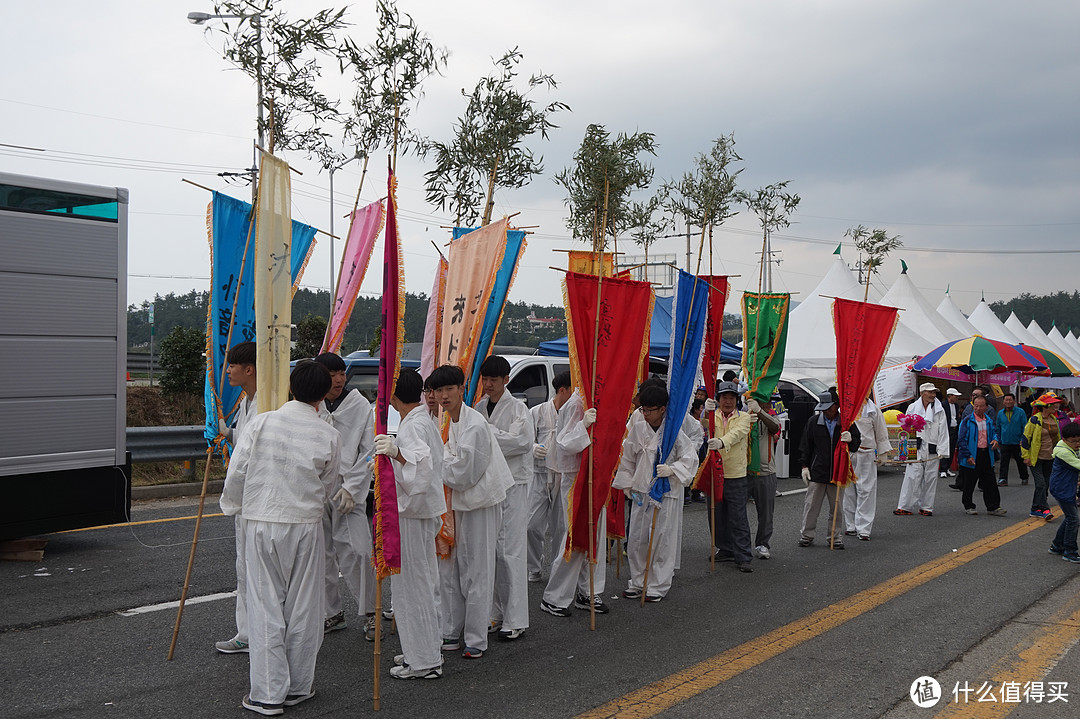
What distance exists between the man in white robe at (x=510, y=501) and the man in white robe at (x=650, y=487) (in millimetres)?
1021

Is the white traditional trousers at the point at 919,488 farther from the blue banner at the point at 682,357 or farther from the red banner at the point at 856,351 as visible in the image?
the blue banner at the point at 682,357

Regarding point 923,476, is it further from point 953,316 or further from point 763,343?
point 953,316

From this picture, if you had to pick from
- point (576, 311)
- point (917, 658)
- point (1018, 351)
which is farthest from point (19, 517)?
point (1018, 351)

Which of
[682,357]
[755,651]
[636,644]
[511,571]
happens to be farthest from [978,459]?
[511,571]

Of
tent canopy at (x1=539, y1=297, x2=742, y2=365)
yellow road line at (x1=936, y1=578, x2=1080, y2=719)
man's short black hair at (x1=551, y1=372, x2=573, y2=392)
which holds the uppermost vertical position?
tent canopy at (x1=539, y1=297, x2=742, y2=365)

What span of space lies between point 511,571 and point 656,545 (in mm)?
1538

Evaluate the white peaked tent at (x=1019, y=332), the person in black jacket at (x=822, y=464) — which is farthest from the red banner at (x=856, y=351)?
the white peaked tent at (x=1019, y=332)

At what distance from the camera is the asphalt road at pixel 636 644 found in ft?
13.5

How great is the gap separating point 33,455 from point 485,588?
13.6 ft

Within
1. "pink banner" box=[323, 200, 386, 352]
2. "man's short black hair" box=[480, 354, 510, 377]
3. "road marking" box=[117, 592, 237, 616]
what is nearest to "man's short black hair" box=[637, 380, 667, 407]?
"man's short black hair" box=[480, 354, 510, 377]

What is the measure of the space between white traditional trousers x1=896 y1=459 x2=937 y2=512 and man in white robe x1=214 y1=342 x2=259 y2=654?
28.6ft

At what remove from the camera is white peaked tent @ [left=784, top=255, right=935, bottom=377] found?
58.5ft

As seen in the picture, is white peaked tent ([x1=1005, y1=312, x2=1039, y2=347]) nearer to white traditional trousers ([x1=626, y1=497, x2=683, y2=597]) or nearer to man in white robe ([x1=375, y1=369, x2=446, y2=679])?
white traditional trousers ([x1=626, y1=497, x2=683, y2=597])

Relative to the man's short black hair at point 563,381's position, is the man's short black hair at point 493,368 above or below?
above
